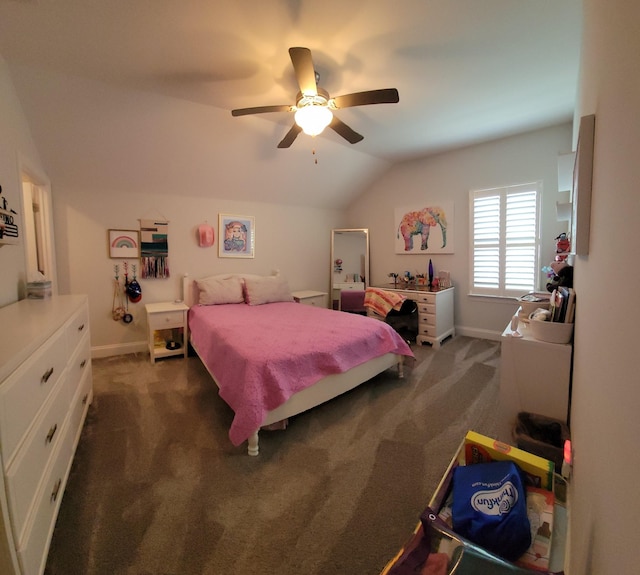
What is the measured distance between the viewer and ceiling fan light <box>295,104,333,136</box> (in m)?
2.08

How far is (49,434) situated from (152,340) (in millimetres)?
2126

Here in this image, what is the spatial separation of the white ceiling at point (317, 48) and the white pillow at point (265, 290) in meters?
1.99

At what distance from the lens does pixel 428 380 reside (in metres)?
2.86

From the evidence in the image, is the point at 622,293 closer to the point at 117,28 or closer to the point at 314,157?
the point at 117,28

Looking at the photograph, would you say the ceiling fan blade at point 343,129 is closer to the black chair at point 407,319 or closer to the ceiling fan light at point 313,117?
the ceiling fan light at point 313,117

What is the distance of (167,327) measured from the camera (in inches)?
132

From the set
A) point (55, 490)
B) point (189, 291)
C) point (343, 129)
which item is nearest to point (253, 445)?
point (55, 490)

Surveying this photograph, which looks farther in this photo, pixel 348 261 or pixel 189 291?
pixel 348 261

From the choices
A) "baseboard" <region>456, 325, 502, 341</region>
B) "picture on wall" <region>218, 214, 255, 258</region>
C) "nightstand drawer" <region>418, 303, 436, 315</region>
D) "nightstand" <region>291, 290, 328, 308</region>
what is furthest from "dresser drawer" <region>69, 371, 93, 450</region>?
"baseboard" <region>456, 325, 502, 341</region>

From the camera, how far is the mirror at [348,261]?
5.20m

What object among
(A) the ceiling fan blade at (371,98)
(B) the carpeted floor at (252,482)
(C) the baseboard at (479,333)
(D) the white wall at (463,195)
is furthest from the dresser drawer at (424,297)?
(A) the ceiling fan blade at (371,98)

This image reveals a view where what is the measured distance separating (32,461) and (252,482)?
966mm

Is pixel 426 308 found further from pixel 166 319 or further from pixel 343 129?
pixel 166 319

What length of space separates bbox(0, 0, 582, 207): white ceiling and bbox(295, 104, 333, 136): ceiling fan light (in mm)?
385
